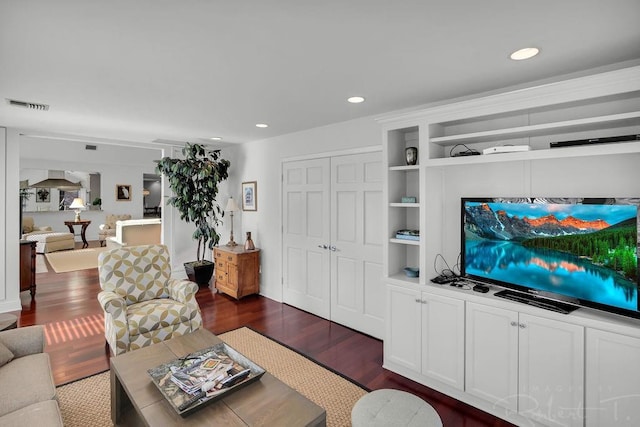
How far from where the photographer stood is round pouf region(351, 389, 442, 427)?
5.12ft

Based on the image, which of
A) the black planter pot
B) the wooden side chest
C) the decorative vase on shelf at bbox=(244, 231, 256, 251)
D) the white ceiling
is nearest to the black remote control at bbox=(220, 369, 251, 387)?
the white ceiling

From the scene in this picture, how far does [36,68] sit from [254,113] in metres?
1.68

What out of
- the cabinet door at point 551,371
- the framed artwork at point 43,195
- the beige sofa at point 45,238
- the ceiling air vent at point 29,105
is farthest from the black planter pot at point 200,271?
the framed artwork at point 43,195

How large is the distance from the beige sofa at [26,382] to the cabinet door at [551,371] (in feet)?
8.47

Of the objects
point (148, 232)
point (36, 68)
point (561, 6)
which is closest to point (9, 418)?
point (36, 68)

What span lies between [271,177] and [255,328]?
6.88ft

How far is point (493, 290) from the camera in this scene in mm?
2410

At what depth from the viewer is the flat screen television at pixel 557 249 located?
1.85m

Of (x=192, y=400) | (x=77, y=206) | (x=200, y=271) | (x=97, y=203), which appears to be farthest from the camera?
(x=97, y=203)

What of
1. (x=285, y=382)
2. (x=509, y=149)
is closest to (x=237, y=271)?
(x=285, y=382)

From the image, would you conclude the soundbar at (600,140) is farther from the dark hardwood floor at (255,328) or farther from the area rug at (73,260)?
the area rug at (73,260)

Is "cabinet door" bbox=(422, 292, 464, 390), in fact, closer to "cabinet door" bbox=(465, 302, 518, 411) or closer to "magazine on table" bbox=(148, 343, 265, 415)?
"cabinet door" bbox=(465, 302, 518, 411)

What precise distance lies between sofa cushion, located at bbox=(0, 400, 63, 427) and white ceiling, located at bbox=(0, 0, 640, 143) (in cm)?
186

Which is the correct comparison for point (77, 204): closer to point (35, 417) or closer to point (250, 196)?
point (250, 196)
